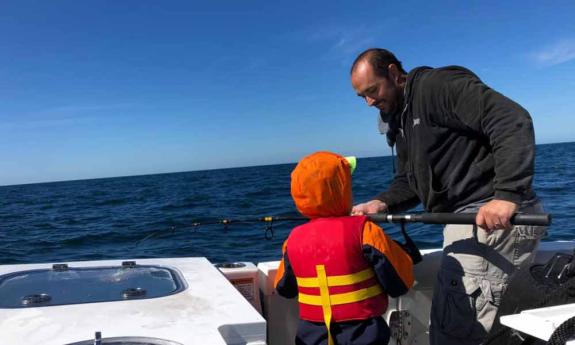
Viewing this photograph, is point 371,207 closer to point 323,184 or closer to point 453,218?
point 453,218

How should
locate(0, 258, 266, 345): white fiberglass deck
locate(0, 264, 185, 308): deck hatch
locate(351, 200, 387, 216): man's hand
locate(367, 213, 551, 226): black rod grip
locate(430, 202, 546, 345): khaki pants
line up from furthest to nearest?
locate(351, 200, 387, 216): man's hand, locate(430, 202, 546, 345): khaki pants, locate(0, 264, 185, 308): deck hatch, locate(367, 213, 551, 226): black rod grip, locate(0, 258, 266, 345): white fiberglass deck

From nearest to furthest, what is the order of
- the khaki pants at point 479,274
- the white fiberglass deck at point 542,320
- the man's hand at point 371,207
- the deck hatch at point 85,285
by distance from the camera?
the white fiberglass deck at point 542,320 < the deck hatch at point 85,285 < the khaki pants at point 479,274 < the man's hand at point 371,207

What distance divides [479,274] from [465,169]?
458 mm

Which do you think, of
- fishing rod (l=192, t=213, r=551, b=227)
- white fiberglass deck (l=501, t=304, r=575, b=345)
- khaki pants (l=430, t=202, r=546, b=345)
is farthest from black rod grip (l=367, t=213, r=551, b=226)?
white fiberglass deck (l=501, t=304, r=575, b=345)

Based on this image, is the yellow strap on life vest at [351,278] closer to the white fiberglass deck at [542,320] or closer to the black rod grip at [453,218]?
the black rod grip at [453,218]

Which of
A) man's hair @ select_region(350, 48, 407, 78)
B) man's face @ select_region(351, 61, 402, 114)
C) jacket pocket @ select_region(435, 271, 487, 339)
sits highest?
man's hair @ select_region(350, 48, 407, 78)

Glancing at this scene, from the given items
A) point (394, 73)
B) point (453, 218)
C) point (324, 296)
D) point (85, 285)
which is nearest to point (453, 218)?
point (453, 218)

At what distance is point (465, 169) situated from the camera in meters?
2.12

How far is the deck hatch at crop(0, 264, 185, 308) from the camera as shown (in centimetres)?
188

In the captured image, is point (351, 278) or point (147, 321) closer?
point (147, 321)

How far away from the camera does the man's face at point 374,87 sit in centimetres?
230

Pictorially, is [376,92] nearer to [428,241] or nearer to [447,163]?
[447,163]

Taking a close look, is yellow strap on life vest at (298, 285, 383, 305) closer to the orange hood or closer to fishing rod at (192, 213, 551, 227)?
the orange hood

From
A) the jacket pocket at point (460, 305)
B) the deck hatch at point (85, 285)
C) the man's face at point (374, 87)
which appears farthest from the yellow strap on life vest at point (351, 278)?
the man's face at point (374, 87)
